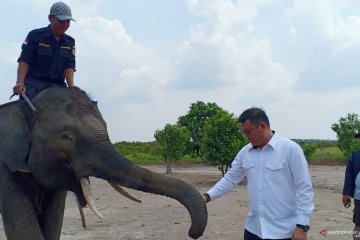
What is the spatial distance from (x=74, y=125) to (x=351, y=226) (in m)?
7.40

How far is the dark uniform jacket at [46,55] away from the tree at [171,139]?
23.9m

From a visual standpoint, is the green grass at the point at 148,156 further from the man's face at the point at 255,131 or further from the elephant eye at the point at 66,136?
the man's face at the point at 255,131

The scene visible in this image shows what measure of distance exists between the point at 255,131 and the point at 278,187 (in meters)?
0.53

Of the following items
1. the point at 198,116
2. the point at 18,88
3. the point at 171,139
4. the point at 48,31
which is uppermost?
the point at 198,116

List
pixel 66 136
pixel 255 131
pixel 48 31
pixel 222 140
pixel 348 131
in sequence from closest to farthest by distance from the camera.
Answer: pixel 255 131
pixel 66 136
pixel 48 31
pixel 222 140
pixel 348 131

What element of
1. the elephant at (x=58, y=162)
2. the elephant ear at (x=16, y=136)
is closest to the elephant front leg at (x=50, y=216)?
the elephant at (x=58, y=162)

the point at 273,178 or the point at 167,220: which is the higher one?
the point at 273,178

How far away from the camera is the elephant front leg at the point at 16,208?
529 cm

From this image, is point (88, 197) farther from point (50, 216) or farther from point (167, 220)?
point (167, 220)

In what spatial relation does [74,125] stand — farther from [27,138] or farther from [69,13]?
[69,13]

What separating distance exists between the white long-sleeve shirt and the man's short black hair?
0.22 m

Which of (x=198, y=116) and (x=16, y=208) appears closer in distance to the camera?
(x=16, y=208)

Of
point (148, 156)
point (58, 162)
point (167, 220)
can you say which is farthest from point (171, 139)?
point (58, 162)

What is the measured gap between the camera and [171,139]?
3031 centimetres
